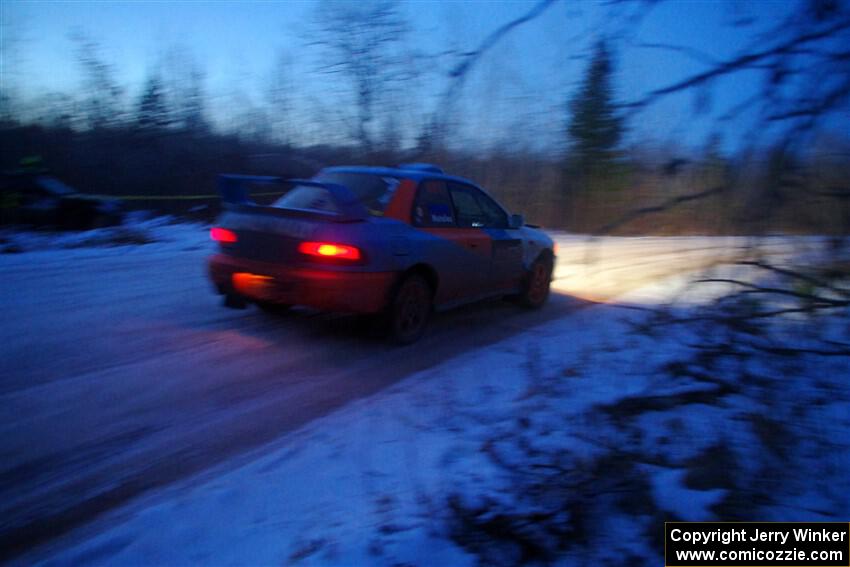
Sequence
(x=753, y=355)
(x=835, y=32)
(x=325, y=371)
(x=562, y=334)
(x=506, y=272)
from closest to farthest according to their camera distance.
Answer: (x=835, y=32)
(x=753, y=355)
(x=325, y=371)
(x=562, y=334)
(x=506, y=272)

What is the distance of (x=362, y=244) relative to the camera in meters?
5.48

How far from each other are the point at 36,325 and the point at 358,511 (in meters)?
4.71

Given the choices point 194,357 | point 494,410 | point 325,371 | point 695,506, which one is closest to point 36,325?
point 194,357

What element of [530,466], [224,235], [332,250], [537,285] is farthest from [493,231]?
[530,466]

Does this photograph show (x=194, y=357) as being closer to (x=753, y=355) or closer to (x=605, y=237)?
(x=605, y=237)

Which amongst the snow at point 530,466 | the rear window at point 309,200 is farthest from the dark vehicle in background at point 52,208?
the snow at point 530,466

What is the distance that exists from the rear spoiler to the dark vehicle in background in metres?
9.25

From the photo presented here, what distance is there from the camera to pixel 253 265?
579cm

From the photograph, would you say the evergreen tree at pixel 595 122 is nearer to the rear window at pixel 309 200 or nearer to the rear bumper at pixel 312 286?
the rear bumper at pixel 312 286

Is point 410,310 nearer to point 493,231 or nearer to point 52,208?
point 493,231

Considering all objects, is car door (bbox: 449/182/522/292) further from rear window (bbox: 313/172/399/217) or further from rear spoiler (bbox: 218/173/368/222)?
rear spoiler (bbox: 218/173/368/222)

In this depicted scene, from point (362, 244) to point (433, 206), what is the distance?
1.18m

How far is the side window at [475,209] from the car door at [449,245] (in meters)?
0.10

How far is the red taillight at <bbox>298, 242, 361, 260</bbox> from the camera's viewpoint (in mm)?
5449
